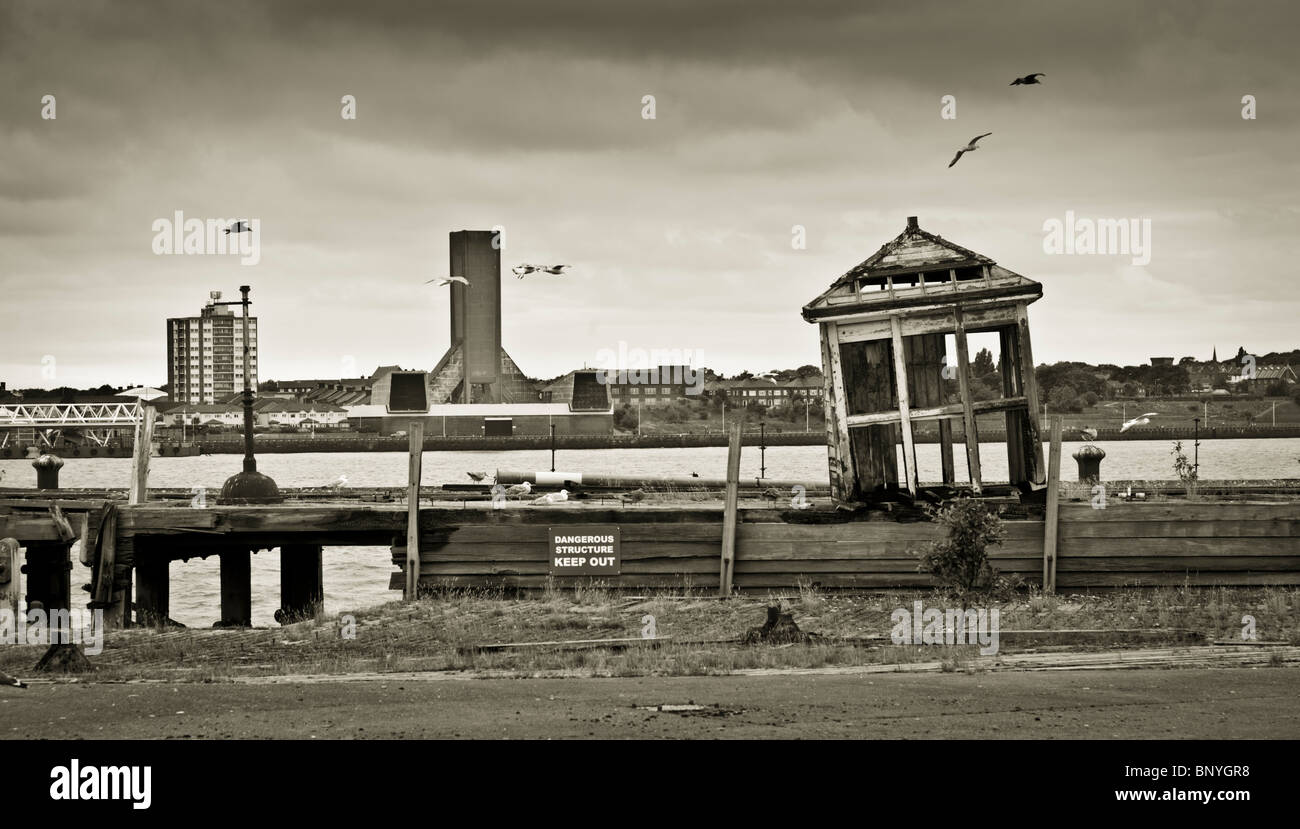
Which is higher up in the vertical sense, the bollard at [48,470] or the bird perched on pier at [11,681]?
the bollard at [48,470]

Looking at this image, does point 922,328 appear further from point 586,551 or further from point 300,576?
point 300,576

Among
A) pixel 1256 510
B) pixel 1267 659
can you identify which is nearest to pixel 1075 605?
pixel 1256 510

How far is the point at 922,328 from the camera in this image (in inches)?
857

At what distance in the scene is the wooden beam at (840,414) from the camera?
22.0 meters

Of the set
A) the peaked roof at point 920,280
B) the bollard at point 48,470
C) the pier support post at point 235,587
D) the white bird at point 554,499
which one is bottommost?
the pier support post at point 235,587

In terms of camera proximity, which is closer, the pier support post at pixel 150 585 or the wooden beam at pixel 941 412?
the wooden beam at pixel 941 412

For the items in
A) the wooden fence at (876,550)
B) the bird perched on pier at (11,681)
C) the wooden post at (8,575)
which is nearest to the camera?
the bird perched on pier at (11,681)

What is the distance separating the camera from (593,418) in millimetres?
193625

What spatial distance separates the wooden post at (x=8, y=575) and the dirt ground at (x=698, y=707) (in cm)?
274

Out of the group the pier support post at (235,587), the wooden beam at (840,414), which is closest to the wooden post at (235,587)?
the pier support post at (235,587)

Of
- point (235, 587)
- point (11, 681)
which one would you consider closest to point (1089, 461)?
point (235, 587)

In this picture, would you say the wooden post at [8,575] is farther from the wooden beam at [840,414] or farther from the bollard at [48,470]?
the bollard at [48,470]

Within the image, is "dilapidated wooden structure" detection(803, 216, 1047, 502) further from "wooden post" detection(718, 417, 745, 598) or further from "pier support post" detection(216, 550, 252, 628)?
"pier support post" detection(216, 550, 252, 628)

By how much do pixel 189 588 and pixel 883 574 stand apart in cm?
2848
